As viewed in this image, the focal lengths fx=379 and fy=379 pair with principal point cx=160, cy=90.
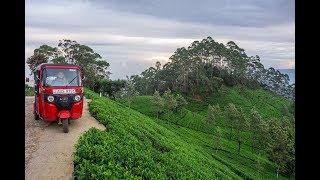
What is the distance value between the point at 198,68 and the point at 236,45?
73.3 feet

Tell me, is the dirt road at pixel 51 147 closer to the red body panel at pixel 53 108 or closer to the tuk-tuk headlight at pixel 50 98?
the red body panel at pixel 53 108

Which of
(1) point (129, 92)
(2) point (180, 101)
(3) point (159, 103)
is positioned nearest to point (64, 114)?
(3) point (159, 103)

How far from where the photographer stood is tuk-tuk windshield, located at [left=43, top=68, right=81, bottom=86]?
18844mm

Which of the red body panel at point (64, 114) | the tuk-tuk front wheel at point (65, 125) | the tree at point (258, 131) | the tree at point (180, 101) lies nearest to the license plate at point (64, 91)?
the red body panel at point (64, 114)

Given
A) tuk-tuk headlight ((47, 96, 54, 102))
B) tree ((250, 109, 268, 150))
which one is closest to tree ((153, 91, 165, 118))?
tree ((250, 109, 268, 150))

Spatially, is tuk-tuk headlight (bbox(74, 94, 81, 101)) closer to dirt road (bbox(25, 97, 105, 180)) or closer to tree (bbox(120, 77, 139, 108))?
dirt road (bbox(25, 97, 105, 180))

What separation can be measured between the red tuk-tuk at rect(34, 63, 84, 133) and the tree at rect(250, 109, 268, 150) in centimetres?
4707

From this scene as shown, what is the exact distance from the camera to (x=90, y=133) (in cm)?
1792

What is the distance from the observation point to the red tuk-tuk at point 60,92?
18.6 meters

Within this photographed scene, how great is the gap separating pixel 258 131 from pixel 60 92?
51.5 m
